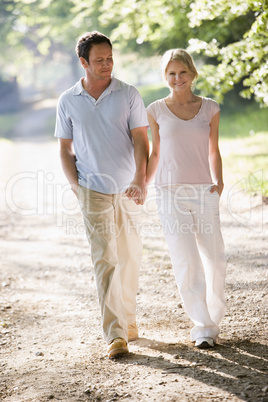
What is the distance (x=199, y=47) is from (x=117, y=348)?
6.00 metres

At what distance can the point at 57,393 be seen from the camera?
4.13 meters

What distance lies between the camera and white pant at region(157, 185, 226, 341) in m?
4.60

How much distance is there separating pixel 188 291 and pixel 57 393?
1.28m

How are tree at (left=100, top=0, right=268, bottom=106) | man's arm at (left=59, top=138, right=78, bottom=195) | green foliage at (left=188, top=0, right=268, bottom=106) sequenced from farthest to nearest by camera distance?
tree at (left=100, top=0, right=268, bottom=106) → green foliage at (left=188, top=0, right=268, bottom=106) → man's arm at (left=59, top=138, right=78, bottom=195)

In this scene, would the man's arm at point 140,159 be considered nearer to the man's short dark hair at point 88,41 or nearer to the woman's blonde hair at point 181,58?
the woman's blonde hair at point 181,58

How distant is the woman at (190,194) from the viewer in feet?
15.1

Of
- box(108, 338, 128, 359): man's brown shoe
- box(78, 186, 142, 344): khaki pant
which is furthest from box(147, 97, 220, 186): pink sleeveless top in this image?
box(108, 338, 128, 359): man's brown shoe

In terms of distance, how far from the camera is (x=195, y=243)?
15.2ft

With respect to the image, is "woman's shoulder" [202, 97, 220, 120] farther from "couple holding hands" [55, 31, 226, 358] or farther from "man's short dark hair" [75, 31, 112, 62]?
"man's short dark hair" [75, 31, 112, 62]

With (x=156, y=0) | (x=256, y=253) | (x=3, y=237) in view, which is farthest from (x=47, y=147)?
(x=256, y=253)

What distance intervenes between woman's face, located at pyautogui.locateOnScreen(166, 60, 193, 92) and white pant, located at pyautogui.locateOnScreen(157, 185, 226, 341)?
2.72ft

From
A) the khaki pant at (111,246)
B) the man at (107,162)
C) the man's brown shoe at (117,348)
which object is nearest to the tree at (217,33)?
the man at (107,162)

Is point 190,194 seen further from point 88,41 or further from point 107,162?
point 88,41

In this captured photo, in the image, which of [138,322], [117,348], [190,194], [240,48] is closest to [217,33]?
[240,48]
